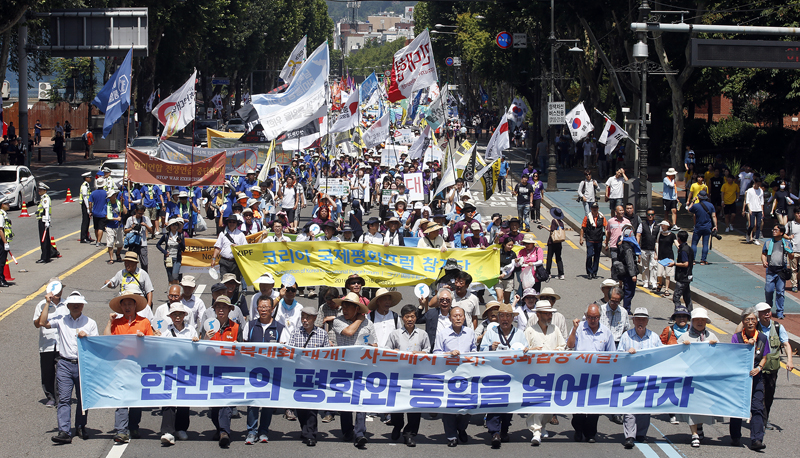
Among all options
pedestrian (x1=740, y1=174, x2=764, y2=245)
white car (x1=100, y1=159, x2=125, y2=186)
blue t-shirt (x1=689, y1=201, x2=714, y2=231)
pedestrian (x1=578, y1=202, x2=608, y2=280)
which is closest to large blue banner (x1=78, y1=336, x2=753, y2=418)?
pedestrian (x1=578, y1=202, x2=608, y2=280)

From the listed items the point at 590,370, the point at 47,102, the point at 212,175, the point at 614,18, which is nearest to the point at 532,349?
the point at 590,370

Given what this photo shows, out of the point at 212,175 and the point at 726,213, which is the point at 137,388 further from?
the point at 726,213

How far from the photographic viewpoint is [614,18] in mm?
34062

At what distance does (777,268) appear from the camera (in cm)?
1377

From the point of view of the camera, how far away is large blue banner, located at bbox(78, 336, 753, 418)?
823cm

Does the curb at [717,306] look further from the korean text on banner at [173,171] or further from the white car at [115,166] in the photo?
the white car at [115,166]

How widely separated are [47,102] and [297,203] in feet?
179

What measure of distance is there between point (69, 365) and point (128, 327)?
2.07 feet

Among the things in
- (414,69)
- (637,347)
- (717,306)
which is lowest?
(717,306)

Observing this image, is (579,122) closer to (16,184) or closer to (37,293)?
(16,184)

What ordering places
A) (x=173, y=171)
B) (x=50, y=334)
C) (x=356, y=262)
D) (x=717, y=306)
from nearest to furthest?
(x=50, y=334), (x=356, y=262), (x=717, y=306), (x=173, y=171)

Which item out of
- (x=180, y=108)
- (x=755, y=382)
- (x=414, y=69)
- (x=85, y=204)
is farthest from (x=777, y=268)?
(x=85, y=204)

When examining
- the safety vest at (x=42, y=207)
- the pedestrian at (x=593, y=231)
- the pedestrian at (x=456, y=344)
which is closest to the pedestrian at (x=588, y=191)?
the pedestrian at (x=593, y=231)

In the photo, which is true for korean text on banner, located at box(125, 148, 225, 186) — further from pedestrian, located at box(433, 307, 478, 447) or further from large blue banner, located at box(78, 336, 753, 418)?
pedestrian, located at box(433, 307, 478, 447)
